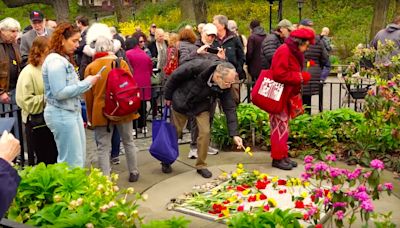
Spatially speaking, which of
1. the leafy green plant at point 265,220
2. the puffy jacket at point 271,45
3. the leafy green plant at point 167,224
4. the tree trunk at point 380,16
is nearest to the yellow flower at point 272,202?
the leafy green plant at point 265,220

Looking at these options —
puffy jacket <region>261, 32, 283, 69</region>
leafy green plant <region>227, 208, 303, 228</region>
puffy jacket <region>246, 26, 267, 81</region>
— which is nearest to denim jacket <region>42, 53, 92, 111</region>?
leafy green plant <region>227, 208, 303, 228</region>

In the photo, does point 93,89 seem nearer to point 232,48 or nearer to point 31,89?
point 31,89

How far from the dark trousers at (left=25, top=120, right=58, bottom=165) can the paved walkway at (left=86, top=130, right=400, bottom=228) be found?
88 cm

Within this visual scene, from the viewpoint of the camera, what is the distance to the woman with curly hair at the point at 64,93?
18.0 ft

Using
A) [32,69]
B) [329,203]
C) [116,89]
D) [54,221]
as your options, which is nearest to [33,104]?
[32,69]

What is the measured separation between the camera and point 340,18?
102 ft

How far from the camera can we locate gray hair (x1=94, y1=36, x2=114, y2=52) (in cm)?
621

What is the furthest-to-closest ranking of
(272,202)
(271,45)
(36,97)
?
(271,45) < (36,97) < (272,202)

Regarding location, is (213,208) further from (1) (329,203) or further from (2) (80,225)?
(2) (80,225)

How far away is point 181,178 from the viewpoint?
22.4ft

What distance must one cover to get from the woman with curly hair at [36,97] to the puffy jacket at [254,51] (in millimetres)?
5207

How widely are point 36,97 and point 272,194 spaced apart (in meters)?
2.64

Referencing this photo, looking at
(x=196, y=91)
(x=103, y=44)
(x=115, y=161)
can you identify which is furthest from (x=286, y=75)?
(x=115, y=161)

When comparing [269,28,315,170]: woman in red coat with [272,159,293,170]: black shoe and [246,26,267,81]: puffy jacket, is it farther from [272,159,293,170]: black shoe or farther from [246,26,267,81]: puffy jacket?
[246,26,267,81]: puffy jacket
